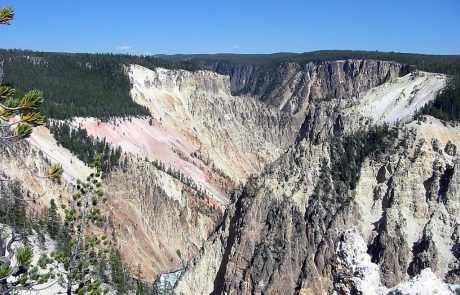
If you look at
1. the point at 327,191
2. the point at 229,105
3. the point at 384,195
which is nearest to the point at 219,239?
the point at 327,191

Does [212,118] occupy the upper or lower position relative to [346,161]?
lower

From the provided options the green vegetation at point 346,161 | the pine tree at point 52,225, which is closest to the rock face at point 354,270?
the green vegetation at point 346,161

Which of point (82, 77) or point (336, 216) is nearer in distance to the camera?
point (336, 216)

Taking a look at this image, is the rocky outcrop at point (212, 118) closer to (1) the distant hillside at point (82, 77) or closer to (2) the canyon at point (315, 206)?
(1) the distant hillside at point (82, 77)

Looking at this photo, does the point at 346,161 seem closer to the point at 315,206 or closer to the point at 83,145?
the point at 315,206

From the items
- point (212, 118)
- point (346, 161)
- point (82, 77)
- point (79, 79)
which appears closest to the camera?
point (346, 161)

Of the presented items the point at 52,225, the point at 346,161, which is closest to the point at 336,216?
the point at 346,161

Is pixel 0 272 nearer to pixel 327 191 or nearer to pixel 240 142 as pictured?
pixel 327 191

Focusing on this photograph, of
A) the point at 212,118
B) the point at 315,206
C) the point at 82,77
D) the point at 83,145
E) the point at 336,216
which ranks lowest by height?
the point at 212,118
